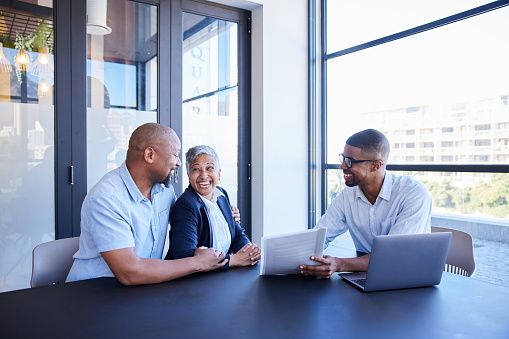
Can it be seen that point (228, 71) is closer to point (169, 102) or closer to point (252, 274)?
point (169, 102)

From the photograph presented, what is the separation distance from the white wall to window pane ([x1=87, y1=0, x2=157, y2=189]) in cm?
101

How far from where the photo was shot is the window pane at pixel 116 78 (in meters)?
3.42

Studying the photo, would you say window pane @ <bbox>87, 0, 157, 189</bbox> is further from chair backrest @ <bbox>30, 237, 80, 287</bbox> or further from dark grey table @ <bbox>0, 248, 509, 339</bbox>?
dark grey table @ <bbox>0, 248, 509, 339</bbox>

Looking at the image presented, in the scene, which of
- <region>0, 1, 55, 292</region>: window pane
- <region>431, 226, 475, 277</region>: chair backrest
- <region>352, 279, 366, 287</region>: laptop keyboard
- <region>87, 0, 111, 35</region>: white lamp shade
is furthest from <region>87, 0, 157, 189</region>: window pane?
<region>431, 226, 475, 277</region>: chair backrest

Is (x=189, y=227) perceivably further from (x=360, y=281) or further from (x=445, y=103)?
(x=445, y=103)

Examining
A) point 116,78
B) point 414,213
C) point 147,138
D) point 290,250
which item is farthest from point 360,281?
point 116,78

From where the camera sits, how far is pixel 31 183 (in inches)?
125

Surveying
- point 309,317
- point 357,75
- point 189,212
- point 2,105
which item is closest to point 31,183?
point 2,105

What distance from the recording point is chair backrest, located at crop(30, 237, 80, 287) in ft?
6.24

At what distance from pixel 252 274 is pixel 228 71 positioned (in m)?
2.88

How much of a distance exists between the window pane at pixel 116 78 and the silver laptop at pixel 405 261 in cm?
259

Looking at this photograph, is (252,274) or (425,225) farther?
(425,225)

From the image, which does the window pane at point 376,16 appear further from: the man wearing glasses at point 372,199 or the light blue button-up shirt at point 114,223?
the light blue button-up shirt at point 114,223

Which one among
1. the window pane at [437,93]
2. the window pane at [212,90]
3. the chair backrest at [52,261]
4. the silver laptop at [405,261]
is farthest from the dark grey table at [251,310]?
the window pane at [212,90]
